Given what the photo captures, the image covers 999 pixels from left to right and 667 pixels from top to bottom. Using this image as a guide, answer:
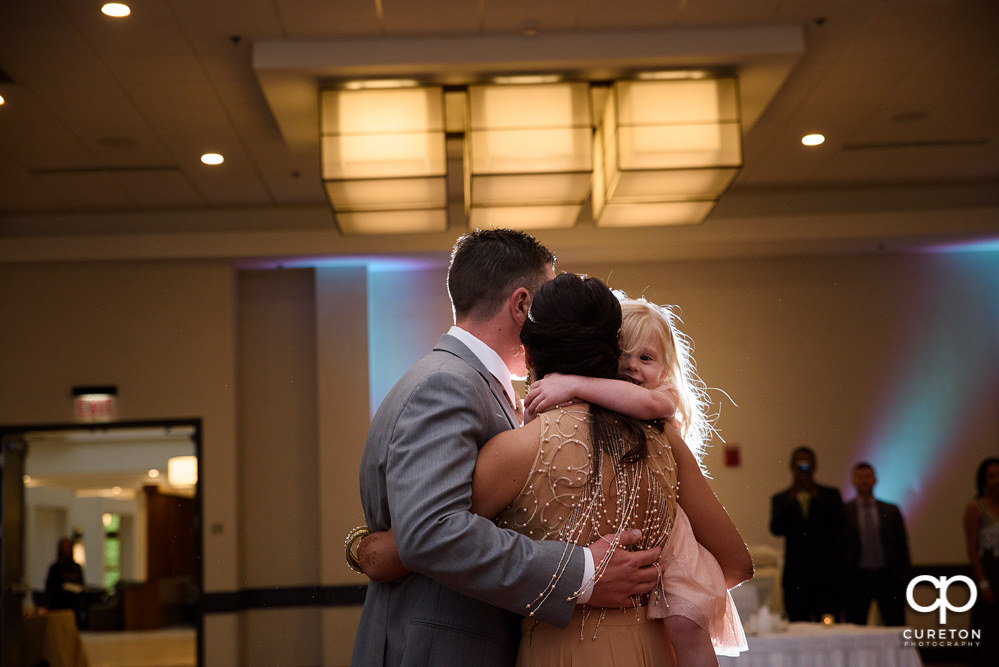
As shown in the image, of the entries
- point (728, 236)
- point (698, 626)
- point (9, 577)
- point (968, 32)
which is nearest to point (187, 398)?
point (9, 577)

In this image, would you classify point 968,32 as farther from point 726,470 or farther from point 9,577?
point 9,577

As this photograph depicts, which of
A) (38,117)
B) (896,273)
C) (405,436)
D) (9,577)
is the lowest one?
(9,577)

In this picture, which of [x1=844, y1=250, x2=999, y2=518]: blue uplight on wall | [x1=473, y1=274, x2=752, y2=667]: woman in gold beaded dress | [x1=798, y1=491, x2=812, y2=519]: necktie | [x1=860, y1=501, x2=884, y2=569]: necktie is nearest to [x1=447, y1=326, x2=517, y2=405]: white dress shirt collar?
[x1=473, y1=274, x2=752, y2=667]: woman in gold beaded dress

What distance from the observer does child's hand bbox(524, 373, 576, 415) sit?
163 cm

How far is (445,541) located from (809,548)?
5650 mm

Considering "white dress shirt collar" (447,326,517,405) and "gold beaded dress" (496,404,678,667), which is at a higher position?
"white dress shirt collar" (447,326,517,405)

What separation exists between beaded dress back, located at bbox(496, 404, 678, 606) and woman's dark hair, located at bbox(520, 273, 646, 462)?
0.06ft

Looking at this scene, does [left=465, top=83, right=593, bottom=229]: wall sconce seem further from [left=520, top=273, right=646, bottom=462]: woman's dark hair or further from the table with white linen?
[left=520, top=273, right=646, bottom=462]: woman's dark hair

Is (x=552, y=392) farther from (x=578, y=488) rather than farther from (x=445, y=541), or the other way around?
(x=445, y=541)

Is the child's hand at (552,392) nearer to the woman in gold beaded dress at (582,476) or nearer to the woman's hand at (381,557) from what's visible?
the woman in gold beaded dress at (582,476)

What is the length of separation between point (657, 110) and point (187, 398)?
4319mm

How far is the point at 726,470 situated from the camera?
25.0 feet

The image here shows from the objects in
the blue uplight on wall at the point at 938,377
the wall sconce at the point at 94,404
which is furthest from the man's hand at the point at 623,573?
the blue uplight on wall at the point at 938,377

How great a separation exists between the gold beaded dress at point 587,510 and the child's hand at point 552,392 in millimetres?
18
